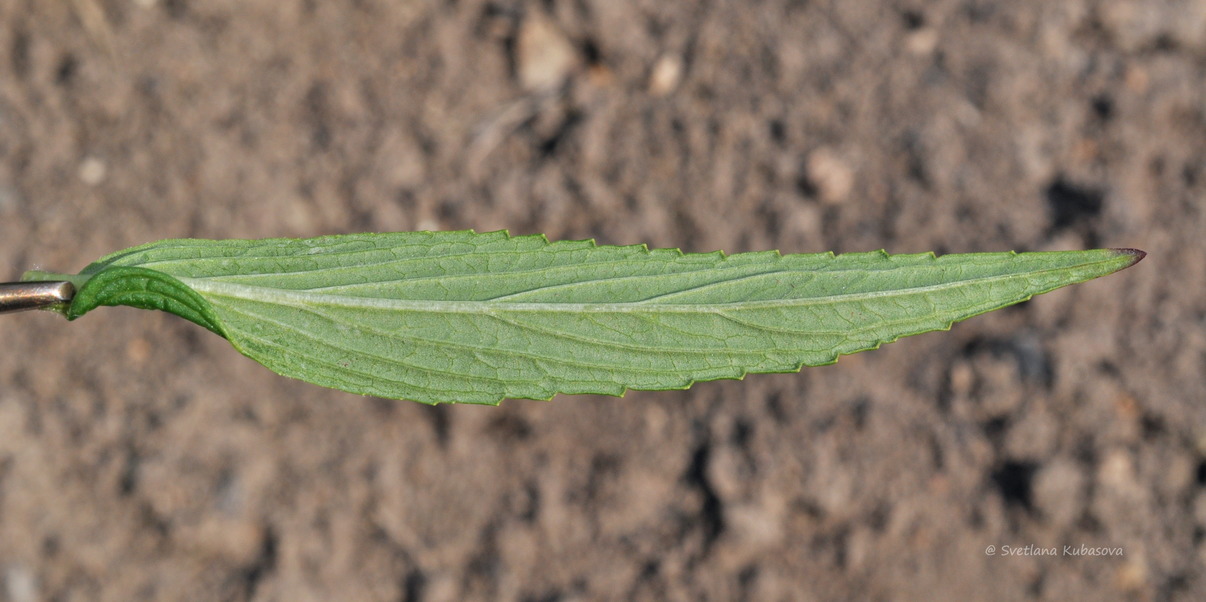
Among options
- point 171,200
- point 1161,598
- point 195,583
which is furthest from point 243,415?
point 1161,598

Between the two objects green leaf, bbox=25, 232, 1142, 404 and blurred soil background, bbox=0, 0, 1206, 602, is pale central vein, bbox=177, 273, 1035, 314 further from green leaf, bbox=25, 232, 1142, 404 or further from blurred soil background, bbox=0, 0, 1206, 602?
blurred soil background, bbox=0, 0, 1206, 602

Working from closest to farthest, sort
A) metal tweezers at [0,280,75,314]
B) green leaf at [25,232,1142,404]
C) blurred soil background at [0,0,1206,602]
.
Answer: metal tweezers at [0,280,75,314] < green leaf at [25,232,1142,404] < blurred soil background at [0,0,1206,602]

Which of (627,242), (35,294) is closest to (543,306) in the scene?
(35,294)

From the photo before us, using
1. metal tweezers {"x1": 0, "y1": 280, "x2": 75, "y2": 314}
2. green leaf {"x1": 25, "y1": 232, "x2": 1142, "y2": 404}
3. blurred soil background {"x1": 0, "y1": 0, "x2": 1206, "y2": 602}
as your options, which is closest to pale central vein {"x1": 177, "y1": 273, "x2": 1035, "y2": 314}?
green leaf {"x1": 25, "y1": 232, "x2": 1142, "y2": 404}

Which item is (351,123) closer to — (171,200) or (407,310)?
(171,200)

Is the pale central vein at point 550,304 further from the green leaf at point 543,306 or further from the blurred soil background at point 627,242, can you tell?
the blurred soil background at point 627,242
